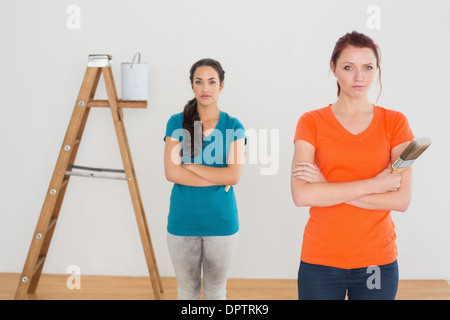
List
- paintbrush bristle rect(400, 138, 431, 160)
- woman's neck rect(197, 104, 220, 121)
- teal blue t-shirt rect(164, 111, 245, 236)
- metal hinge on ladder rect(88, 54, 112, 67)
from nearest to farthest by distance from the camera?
paintbrush bristle rect(400, 138, 431, 160) < teal blue t-shirt rect(164, 111, 245, 236) < woman's neck rect(197, 104, 220, 121) < metal hinge on ladder rect(88, 54, 112, 67)

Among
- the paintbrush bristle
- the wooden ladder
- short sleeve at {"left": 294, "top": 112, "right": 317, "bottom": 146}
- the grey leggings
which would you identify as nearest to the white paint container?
the wooden ladder

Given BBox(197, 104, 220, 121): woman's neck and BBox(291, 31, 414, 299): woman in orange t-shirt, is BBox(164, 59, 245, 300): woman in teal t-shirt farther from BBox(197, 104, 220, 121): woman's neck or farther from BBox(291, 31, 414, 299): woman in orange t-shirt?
BBox(291, 31, 414, 299): woman in orange t-shirt

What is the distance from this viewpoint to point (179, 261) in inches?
84.7

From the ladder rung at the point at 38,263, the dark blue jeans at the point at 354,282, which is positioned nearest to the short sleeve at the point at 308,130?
the dark blue jeans at the point at 354,282

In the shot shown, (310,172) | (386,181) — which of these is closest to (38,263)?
(310,172)

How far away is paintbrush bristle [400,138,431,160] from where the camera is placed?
1401mm

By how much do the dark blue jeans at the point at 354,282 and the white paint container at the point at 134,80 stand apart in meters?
1.78

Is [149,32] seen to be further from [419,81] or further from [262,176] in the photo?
[419,81]

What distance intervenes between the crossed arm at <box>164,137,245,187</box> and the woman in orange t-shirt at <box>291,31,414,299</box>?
1.74ft

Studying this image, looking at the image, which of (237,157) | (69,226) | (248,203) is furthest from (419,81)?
(69,226)

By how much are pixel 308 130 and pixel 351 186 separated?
0.26 m

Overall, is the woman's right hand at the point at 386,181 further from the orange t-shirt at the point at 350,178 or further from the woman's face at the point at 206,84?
the woman's face at the point at 206,84

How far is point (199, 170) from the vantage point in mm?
2104

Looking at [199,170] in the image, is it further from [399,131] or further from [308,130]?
[399,131]
